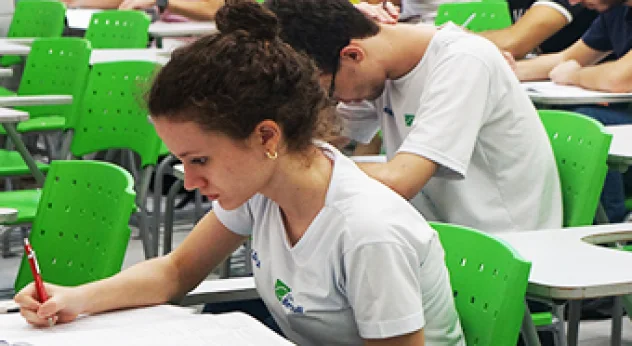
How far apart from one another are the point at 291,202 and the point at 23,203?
6.86 ft

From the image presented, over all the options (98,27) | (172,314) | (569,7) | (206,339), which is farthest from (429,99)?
(98,27)

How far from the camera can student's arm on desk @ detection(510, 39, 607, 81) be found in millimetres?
4441

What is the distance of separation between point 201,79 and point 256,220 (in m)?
0.33

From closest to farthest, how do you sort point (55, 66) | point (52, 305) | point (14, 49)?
Result: 1. point (52, 305)
2. point (55, 66)
3. point (14, 49)

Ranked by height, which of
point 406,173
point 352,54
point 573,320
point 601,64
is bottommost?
point 573,320

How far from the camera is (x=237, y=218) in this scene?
1.91m

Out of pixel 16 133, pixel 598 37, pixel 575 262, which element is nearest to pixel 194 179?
pixel 575 262

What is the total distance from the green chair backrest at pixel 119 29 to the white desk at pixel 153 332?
158 inches

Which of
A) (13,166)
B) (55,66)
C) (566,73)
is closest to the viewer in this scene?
(13,166)

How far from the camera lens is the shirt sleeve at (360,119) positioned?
2.74 meters

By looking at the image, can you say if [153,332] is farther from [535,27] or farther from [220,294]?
[535,27]

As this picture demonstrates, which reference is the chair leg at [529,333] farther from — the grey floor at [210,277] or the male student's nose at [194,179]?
the grey floor at [210,277]

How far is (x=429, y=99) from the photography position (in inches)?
92.1

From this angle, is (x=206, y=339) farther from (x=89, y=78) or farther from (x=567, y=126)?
(x=89, y=78)
